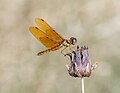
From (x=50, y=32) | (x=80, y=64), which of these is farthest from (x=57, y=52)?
(x=80, y=64)

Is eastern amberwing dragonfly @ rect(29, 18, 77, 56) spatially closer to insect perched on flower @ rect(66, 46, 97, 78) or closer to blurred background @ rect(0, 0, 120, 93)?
insect perched on flower @ rect(66, 46, 97, 78)

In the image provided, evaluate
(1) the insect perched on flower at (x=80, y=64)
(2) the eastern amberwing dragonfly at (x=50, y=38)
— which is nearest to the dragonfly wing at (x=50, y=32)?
(2) the eastern amberwing dragonfly at (x=50, y=38)

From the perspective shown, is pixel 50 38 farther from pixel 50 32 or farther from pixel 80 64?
pixel 80 64

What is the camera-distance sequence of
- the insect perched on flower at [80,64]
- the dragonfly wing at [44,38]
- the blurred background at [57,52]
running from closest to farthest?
the insect perched on flower at [80,64] < the dragonfly wing at [44,38] < the blurred background at [57,52]

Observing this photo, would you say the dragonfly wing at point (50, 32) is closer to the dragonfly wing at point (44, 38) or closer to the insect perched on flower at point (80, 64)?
the dragonfly wing at point (44, 38)

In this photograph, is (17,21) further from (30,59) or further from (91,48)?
(91,48)

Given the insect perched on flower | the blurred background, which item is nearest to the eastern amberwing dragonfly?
the insect perched on flower

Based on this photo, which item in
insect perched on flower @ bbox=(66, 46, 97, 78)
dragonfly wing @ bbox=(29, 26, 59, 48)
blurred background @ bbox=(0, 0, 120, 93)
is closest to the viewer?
insect perched on flower @ bbox=(66, 46, 97, 78)
